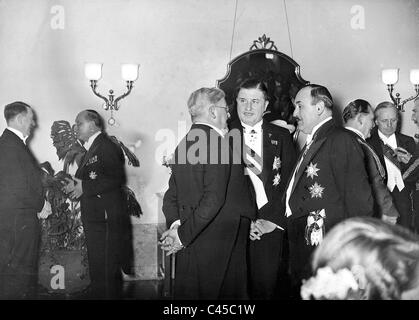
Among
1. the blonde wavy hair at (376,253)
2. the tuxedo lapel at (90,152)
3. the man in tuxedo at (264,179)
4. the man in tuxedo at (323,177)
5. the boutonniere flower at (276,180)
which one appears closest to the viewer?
the blonde wavy hair at (376,253)

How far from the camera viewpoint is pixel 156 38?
376cm

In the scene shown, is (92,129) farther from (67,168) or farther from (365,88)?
(365,88)

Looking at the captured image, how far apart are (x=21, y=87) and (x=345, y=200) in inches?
78.6

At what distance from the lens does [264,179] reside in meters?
3.26

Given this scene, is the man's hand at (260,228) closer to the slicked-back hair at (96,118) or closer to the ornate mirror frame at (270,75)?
the ornate mirror frame at (270,75)

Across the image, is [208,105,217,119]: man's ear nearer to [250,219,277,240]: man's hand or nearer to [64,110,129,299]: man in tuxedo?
[250,219,277,240]: man's hand

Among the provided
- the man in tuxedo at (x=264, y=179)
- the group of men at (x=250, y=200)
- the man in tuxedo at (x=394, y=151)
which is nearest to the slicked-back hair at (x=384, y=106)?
the man in tuxedo at (x=394, y=151)

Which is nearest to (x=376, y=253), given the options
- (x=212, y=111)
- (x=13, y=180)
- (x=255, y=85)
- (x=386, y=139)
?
(x=212, y=111)

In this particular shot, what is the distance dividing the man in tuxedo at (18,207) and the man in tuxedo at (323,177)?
4.92 ft

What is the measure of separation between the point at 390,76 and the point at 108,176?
1.88m

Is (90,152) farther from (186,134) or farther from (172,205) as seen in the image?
(172,205)

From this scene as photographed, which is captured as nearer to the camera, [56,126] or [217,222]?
[217,222]

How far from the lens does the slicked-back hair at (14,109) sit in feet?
11.4
